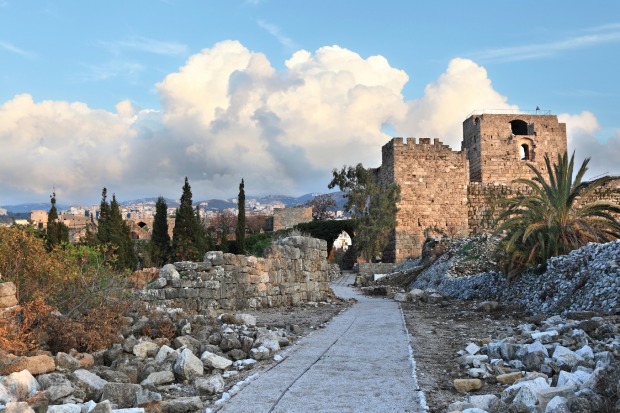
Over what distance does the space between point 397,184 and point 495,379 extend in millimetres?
26878

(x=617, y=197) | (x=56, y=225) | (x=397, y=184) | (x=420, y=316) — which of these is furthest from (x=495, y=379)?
(x=56, y=225)

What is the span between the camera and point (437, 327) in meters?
10.6

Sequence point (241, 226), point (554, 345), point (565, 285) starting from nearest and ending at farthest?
point (554, 345) < point (565, 285) < point (241, 226)

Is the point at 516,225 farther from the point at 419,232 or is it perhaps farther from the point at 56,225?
the point at 56,225

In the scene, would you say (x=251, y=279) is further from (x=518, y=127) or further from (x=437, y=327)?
(x=518, y=127)

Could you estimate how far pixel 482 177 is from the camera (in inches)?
1535

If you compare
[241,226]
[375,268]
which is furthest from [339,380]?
[241,226]

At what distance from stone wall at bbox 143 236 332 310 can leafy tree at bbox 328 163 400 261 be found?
46.7 ft

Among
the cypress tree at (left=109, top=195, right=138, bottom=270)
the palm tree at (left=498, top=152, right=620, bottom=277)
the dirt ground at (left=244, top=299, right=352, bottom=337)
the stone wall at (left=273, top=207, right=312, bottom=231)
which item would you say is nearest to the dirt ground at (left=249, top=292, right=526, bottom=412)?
the dirt ground at (left=244, top=299, right=352, bottom=337)

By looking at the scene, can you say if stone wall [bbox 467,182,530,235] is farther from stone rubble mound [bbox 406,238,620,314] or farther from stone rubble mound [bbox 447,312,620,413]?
stone rubble mound [bbox 447,312,620,413]

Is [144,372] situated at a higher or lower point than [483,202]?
lower

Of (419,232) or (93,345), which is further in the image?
(419,232)

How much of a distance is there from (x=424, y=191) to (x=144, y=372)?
27.8 meters

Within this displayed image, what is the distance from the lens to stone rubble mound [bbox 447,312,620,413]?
162 inches
